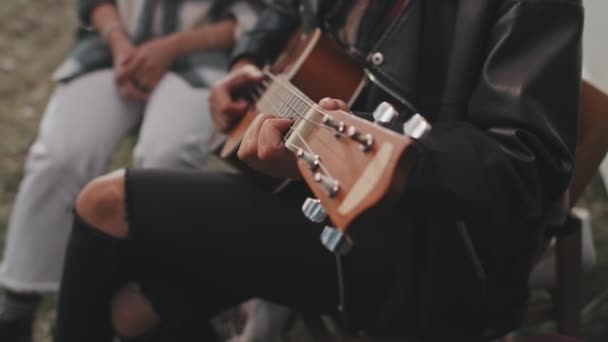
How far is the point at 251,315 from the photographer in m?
1.58

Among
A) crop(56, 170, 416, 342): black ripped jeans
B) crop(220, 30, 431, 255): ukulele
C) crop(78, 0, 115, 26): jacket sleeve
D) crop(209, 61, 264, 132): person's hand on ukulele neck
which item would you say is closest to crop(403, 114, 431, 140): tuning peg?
crop(220, 30, 431, 255): ukulele

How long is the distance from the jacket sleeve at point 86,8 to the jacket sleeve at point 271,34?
0.49 meters

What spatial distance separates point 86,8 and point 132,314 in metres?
0.92

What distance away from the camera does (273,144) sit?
2.90 feet

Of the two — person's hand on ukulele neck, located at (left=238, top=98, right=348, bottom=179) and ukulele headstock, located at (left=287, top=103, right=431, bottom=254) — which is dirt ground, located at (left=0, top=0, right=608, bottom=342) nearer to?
person's hand on ukulele neck, located at (left=238, top=98, right=348, bottom=179)

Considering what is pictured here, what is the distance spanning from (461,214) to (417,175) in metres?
0.08

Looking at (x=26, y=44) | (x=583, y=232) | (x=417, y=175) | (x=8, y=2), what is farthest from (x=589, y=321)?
(x=8, y=2)

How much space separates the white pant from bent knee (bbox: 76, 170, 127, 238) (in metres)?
0.44

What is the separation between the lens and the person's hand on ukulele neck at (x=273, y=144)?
0.88 meters

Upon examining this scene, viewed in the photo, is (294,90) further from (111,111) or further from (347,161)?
(111,111)

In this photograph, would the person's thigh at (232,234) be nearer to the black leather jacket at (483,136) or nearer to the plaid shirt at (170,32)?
the black leather jacket at (483,136)

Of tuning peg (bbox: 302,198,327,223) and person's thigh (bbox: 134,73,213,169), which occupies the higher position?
tuning peg (bbox: 302,198,327,223)

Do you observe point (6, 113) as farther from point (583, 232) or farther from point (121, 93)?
point (583, 232)

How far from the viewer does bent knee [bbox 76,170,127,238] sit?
1228 mm
